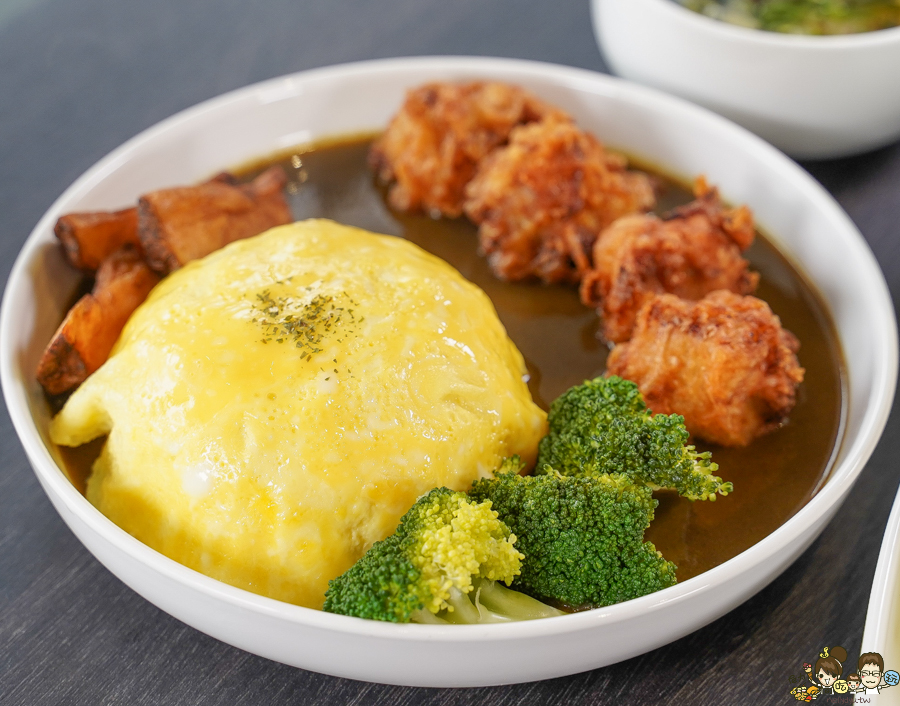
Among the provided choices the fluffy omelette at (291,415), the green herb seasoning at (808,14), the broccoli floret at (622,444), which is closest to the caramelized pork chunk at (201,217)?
the fluffy omelette at (291,415)

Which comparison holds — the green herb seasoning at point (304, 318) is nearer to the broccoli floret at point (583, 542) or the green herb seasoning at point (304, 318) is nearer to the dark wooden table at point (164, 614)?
the broccoli floret at point (583, 542)

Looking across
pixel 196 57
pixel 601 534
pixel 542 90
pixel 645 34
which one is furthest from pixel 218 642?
pixel 196 57

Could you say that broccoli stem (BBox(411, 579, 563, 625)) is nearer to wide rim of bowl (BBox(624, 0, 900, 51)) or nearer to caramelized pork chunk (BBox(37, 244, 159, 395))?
caramelized pork chunk (BBox(37, 244, 159, 395))

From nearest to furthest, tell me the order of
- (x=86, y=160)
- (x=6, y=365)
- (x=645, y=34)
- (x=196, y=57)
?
(x=6, y=365) < (x=645, y=34) < (x=86, y=160) < (x=196, y=57)

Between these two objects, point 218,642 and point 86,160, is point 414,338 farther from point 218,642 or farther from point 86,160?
point 86,160

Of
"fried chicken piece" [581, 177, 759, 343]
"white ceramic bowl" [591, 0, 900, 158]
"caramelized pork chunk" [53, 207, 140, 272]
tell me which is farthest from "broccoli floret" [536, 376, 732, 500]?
"white ceramic bowl" [591, 0, 900, 158]

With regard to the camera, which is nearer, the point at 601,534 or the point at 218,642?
the point at 601,534
